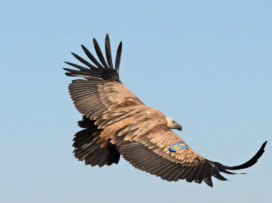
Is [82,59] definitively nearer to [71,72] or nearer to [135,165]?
[71,72]

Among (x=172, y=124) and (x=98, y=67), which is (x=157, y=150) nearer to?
(x=172, y=124)

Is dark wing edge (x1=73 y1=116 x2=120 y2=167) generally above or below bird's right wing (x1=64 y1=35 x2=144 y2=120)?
below

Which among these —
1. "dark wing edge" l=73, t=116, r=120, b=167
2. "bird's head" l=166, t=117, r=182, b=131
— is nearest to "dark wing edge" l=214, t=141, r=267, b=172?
"bird's head" l=166, t=117, r=182, b=131

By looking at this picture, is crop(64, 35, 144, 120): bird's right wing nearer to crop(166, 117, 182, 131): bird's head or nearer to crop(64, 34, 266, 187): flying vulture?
crop(64, 34, 266, 187): flying vulture

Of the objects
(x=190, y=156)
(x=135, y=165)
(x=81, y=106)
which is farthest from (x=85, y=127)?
(x=190, y=156)

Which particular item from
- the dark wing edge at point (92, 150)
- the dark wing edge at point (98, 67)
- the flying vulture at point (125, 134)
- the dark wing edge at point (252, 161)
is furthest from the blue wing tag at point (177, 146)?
the dark wing edge at point (98, 67)

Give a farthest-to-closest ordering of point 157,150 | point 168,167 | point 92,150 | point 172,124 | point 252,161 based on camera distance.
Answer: point 172,124, point 92,150, point 157,150, point 168,167, point 252,161

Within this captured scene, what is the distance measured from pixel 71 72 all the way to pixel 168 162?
13.8ft

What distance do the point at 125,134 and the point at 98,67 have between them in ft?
10.5

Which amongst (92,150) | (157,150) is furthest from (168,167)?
(92,150)

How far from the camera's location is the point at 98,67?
53.1 ft

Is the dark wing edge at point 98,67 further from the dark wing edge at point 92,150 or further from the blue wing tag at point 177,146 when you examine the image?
the blue wing tag at point 177,146

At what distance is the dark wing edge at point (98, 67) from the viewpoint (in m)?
15.9

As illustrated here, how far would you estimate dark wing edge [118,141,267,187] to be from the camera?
13.2 meters
